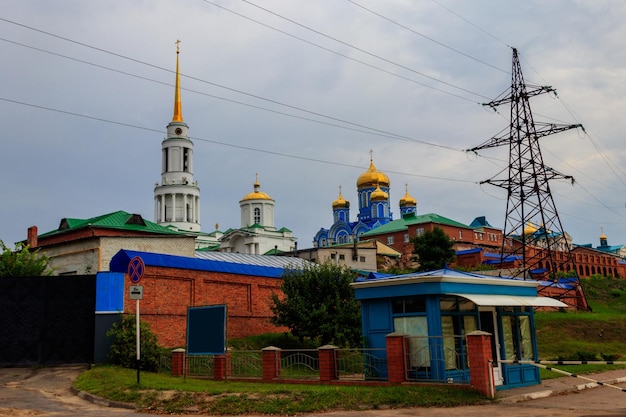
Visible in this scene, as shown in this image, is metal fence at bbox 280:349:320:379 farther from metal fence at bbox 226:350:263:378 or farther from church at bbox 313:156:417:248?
church at bbox 313:156:417:248

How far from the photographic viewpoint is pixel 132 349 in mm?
22562

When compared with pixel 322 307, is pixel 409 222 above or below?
above

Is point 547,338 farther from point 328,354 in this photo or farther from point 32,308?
point 32,308

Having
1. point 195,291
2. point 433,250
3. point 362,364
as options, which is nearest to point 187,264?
point 195,291

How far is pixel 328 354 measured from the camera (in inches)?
708

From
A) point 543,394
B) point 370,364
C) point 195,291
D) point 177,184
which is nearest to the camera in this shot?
point 543,394

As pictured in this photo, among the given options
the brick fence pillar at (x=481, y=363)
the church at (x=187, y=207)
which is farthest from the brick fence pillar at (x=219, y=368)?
the church at (x=187, y=207)

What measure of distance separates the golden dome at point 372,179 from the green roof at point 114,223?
223 ft

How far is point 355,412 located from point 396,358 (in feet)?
9.81

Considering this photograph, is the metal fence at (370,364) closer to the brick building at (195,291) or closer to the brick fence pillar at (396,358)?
the brick fence pillar at (396,358)

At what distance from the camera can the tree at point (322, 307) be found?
28344 mm

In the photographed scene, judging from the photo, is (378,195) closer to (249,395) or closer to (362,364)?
(362,364)

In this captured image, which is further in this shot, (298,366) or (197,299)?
(197,299)

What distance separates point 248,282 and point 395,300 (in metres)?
16.6
